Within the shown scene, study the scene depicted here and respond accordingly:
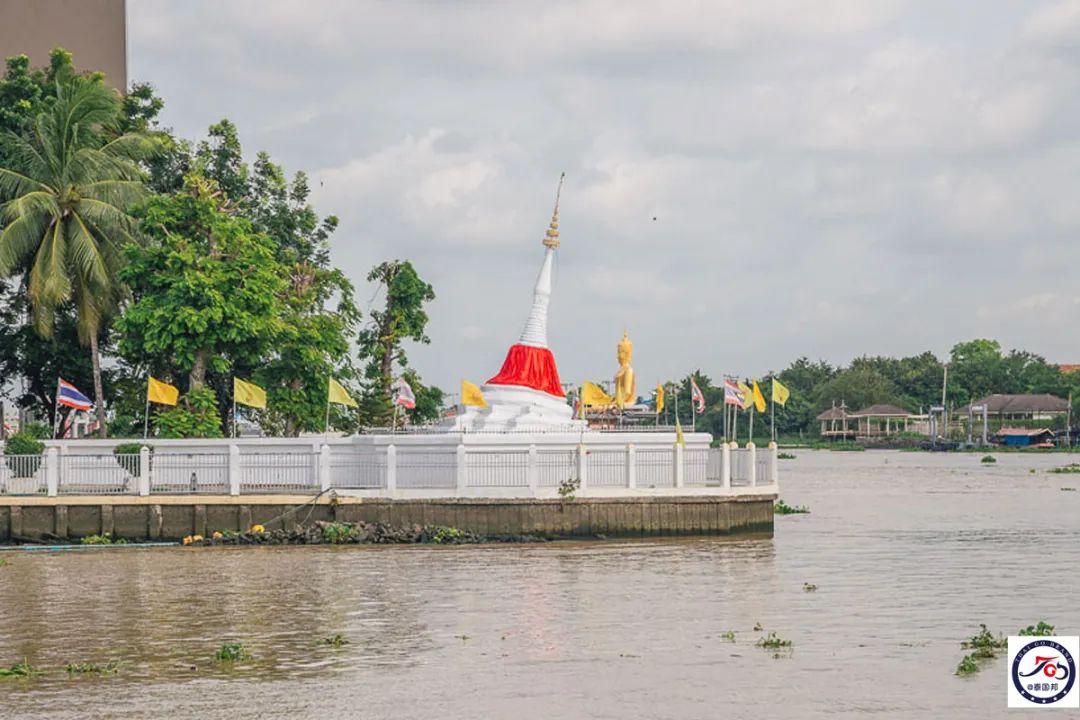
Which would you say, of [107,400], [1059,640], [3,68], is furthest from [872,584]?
[3,68]

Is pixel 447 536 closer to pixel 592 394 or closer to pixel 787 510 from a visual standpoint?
pixel 592 394

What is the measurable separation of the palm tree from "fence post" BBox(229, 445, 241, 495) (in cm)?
821

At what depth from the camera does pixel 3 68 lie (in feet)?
158

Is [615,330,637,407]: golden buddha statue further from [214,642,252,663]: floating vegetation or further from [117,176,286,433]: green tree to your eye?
[214,642,252,663]: floating vegetation

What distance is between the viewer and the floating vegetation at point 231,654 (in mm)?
18263

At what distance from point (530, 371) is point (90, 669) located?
22998 millimetres

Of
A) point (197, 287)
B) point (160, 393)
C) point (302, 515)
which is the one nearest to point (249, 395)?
point (160, 393)

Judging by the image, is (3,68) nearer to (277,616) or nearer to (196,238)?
(196,238)

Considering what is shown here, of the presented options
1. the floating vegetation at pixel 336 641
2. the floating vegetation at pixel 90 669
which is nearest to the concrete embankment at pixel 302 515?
the floating vegetation at pixel 336 641

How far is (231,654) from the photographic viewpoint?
60.3 ft

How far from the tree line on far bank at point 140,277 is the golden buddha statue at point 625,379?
7.79 meters

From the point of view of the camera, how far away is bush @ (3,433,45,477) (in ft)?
109

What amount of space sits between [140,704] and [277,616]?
239 inches

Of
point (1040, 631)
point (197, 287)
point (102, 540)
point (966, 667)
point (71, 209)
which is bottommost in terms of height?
point (966, 667)
